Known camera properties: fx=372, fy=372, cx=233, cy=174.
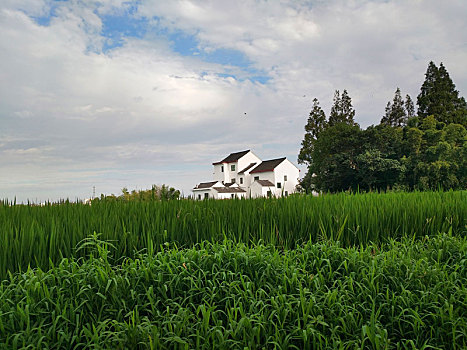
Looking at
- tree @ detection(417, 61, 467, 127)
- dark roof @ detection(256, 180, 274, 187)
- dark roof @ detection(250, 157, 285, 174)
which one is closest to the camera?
tree @ detection(417, 61, 467, 127)

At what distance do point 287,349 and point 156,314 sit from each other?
999mm

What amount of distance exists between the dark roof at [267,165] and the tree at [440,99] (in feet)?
51.0

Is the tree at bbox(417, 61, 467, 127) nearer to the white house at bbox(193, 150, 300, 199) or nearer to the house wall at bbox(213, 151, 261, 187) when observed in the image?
the white house at bbox(193, 150, 300, 199)

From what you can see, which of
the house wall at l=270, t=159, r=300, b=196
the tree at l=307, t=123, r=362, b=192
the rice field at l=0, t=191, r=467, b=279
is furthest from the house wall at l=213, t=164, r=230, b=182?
the rice field at l=0, t=191, r=467, b=279

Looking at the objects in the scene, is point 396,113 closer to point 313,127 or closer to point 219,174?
point 313,127

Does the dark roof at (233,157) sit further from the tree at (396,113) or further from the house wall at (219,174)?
the tree at (396,113)

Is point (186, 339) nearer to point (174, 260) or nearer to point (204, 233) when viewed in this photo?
point (174, 260)

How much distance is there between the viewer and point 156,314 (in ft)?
9.21

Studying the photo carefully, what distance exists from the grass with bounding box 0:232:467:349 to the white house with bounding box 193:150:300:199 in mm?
36229

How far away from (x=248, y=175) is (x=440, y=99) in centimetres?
2179

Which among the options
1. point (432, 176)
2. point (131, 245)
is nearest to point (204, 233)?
point (131, 245)

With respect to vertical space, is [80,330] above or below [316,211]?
below

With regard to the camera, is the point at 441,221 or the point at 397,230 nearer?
the point at 397,230

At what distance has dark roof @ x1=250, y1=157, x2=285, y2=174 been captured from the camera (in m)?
42.9
